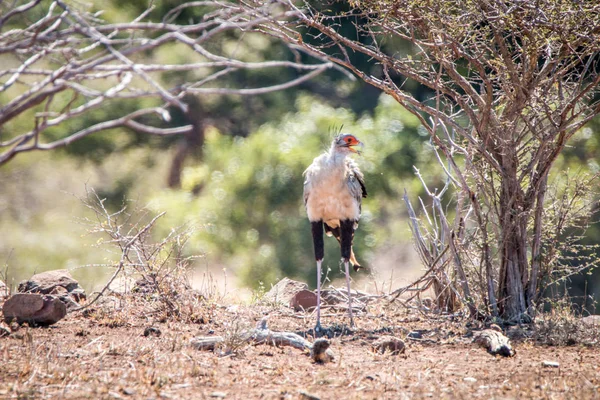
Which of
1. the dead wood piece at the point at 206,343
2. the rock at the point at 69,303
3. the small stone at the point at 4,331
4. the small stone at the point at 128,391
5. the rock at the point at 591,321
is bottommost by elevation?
the rock at the point at 591,321

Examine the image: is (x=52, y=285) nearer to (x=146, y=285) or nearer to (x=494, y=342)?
(x=146, y=285)

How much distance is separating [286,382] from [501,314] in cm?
215

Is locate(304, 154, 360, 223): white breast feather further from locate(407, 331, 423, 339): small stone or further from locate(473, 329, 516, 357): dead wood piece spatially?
locate(473, 329, 516, 357): dead wood piece

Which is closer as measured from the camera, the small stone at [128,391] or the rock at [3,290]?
the small stone at [128,391]

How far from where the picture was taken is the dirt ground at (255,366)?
9.91ft

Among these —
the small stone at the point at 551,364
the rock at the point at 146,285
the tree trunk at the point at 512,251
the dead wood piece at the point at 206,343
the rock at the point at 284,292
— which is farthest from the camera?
the rock at the point at 284,292

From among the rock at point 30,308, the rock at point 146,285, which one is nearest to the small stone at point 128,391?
the rock at point 30,308

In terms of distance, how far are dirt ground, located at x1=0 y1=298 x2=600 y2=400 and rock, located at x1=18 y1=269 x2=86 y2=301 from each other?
0.35 meters

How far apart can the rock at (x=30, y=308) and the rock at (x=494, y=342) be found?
2.65 m

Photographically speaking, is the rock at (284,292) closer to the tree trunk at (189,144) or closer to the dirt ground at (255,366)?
the dirt ground at (255,366)

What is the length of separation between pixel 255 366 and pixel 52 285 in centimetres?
210

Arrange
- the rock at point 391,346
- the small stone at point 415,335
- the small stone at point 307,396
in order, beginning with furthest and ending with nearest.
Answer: the small stone at point 415,335, the rock at point 391,346, the small stone at point 307,396

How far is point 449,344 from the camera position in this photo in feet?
14.0

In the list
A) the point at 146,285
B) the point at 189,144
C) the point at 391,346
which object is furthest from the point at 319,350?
the point at 189,144
